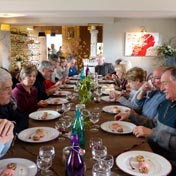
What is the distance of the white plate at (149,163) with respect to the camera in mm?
1195

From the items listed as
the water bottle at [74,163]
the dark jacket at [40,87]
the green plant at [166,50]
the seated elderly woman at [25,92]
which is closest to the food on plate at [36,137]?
the water bottle at [74,163]

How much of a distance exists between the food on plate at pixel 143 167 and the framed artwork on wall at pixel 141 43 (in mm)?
6437

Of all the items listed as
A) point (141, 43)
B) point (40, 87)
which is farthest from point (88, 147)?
point (141, 43)

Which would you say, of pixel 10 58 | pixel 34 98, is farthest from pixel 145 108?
pixel 10 58

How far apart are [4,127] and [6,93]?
68 cm

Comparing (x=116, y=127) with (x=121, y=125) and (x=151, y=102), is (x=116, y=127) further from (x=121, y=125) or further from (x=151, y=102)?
(x=151, y=102)

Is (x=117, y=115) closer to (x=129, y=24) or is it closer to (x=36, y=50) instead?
(x=129, y=24)

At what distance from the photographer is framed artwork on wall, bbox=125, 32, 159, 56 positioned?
24.1 ft

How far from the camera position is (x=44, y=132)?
5.61ft

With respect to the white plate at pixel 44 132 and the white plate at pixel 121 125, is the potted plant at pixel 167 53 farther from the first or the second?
the white plate at pixel 44 132

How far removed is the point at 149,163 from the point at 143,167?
64 millimetres

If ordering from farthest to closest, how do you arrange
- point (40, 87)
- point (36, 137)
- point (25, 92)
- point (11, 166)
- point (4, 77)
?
1. point (40, 87)
2. point (25, 92)
3. point (4, 77)
4. point (36, 137)
5. point (11, 166)

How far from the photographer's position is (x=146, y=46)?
24.3ft

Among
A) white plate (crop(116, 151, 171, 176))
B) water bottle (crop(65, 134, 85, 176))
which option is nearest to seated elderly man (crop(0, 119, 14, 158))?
water bottle (crop(65, 134, 85, 176))
